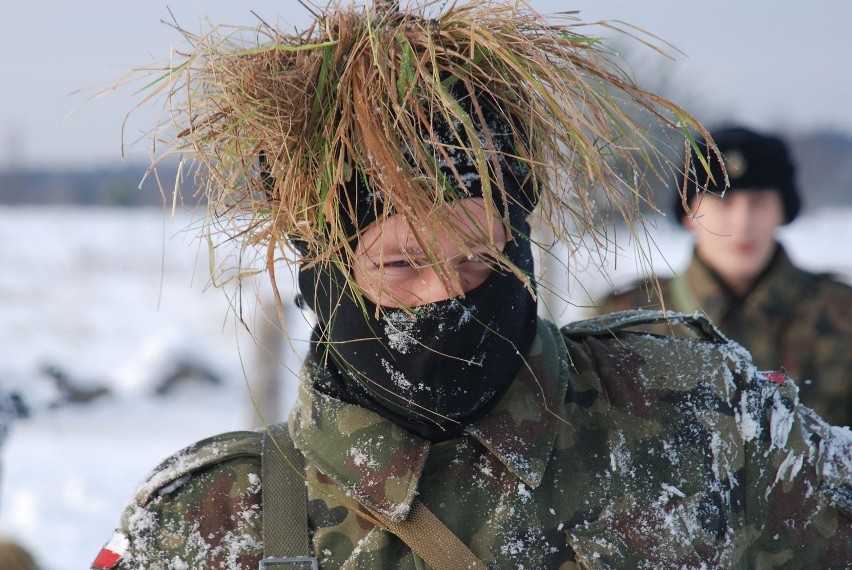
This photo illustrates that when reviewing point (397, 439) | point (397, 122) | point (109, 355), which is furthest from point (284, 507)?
point (109, 355)

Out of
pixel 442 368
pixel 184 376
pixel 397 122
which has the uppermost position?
pixel 397 122

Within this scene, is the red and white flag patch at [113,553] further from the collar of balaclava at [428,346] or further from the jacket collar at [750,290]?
the jacket collar at [750,290]

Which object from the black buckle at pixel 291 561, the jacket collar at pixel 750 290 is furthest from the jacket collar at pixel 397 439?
the jacket collar at pixel 750 290

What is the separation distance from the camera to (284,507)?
64.6 inches

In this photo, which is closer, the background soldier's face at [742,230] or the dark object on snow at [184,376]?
the background soldier's face at [742,230]

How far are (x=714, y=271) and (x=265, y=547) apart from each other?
102 inches

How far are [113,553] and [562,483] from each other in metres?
0.81

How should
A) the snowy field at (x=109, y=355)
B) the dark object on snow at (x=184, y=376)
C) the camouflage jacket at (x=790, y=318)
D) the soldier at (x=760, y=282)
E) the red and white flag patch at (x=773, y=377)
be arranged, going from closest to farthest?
the red and white flag patch at (x=773, y=377)
the camouflage jacket at (x=790, y=318)
the soldier at (x=760, y=282)
the snowy field at (x=109, y=355)
the dark object on snow at (x=184, y=376)

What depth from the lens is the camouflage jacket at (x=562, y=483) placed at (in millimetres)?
1633

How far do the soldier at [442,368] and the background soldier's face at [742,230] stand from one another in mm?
1938

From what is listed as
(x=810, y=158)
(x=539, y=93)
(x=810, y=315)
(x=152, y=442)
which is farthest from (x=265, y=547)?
(x=810, y=158)

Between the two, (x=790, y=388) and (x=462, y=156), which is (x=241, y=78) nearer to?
(x=462, y=156)

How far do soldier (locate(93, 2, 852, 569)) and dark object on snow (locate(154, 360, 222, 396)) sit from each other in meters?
9.26

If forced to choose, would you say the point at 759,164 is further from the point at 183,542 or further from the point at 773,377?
the point at 183,542
